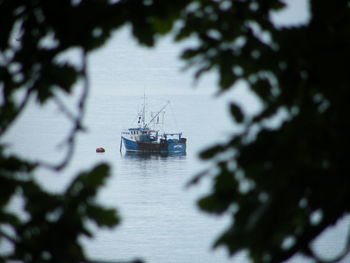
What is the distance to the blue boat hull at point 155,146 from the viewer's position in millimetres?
68125

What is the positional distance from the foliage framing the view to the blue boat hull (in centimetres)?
6648

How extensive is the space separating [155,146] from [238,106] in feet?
221

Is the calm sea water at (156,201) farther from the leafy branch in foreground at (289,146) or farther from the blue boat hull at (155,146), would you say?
the blue boat hull at (155,146)

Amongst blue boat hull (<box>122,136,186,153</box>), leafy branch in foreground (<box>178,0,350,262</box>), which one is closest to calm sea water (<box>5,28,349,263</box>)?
leafy branch in foreground (<box>178,0,350,262</box>)

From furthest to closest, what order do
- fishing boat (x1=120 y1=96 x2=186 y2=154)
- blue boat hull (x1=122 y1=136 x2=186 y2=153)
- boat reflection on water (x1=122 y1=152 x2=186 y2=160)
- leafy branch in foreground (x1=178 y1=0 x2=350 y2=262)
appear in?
blue boat hull (x1=122 y1=136 x2=186 y2=153), fishing boat (x1=120 y1=96 x2=186 y2=154), boat reflection on water (x1=122 y1=152 x2=186 y2=160), leafy branch in foreground (x1=178 y1=0 x2=350 y2=262)

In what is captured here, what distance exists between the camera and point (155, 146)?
68.4 m

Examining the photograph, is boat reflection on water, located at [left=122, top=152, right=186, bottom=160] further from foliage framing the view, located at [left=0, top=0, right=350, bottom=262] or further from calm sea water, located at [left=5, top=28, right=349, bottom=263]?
foliage framing the view, located at [left=0, top=0, right=350, bottom=262]

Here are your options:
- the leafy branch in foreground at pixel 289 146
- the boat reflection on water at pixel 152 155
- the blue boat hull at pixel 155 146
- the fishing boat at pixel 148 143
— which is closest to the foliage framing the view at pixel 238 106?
the leafy branch in foreground at pixel 289 146

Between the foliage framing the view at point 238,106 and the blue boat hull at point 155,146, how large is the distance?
66.5m

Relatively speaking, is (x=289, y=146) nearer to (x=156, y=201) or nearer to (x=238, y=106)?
(x=238, y=106)

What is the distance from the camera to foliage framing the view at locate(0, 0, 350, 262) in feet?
3.04

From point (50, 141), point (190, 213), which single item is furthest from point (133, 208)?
point (50, 141)

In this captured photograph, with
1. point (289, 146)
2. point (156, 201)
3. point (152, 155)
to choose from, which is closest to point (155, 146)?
point (152, 155)

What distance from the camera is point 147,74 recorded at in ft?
563
